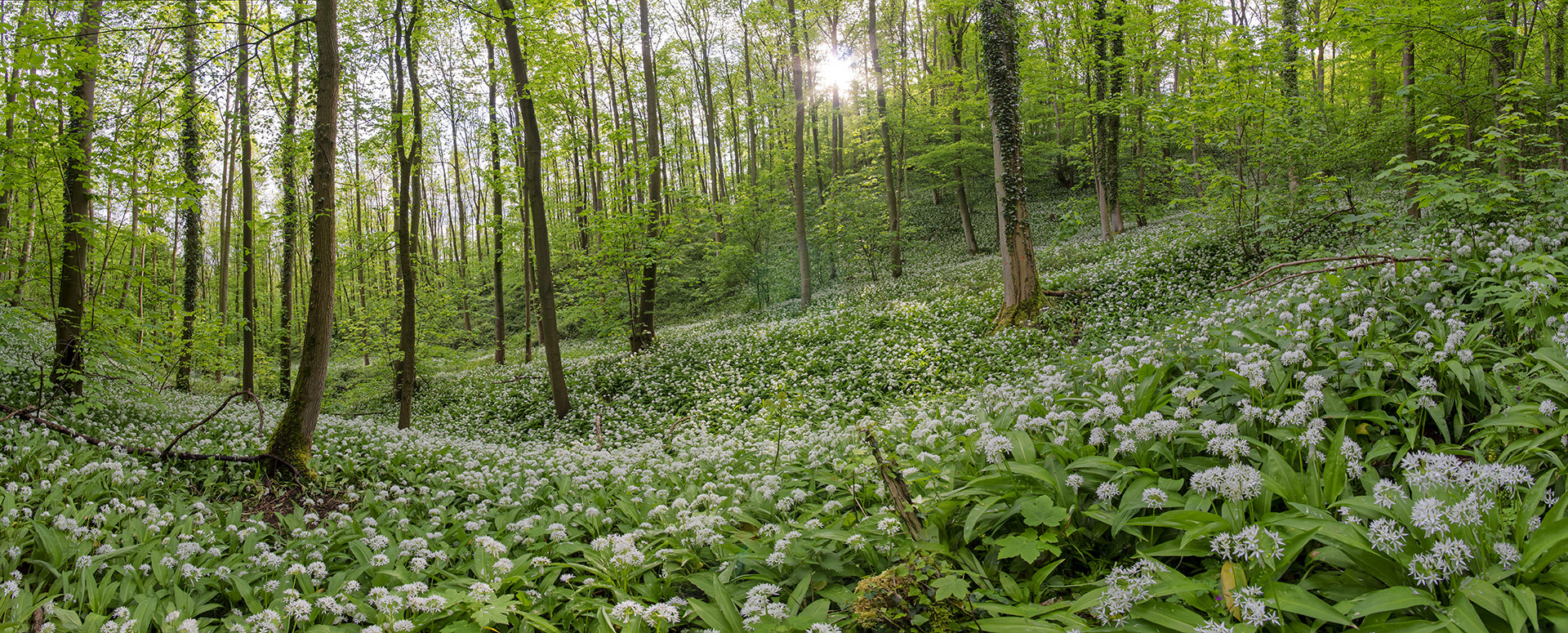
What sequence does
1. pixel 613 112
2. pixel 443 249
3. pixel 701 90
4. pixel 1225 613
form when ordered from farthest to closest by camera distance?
pixel 443 249, pixel 701 90, pixel 613 112, pixel 1225 613

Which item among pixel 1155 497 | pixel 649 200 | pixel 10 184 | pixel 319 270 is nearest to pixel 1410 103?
pixel 1155 497

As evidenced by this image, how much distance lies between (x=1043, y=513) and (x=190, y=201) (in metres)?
9.54

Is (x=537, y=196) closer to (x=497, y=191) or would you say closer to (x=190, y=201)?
(x=190, y=201)

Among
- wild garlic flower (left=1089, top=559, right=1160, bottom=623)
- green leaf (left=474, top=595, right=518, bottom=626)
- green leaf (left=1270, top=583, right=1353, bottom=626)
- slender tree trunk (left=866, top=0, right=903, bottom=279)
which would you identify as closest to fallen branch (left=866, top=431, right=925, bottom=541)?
wild garlic flower (left=1089, top=559, right=1160, bottom=623)

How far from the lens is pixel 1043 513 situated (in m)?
2.79

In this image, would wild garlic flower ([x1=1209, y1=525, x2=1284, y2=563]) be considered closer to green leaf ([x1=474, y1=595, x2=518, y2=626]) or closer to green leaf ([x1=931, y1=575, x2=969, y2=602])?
green leaf ([x1=931, y1=575, x2=969, y2=602])

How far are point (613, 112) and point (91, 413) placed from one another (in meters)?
21.7

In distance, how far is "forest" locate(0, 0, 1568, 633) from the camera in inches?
95.0

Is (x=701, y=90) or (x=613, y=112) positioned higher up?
(x=701, y=90)

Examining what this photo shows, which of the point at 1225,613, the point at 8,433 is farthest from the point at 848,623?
the point at 8,433

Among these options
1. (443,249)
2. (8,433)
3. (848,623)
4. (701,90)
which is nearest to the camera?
(848,623)

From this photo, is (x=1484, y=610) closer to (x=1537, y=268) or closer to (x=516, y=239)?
(x=1537, y=268)

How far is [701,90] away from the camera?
107 ft

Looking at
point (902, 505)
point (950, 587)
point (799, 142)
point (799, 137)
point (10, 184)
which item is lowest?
point (950, 587)
